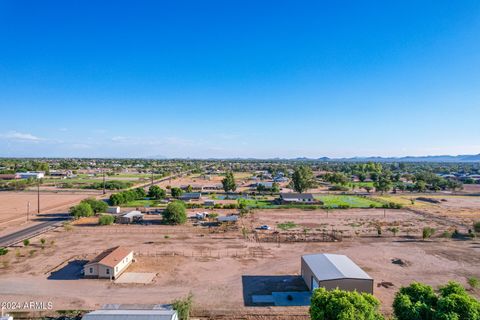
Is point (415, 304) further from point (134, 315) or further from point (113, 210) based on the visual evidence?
point (113, 210)

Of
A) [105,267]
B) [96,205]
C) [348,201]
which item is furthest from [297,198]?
[105,267]

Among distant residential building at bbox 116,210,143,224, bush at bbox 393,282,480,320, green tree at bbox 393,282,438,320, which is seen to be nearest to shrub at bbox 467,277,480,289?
bush at bbox 393,282,480,320

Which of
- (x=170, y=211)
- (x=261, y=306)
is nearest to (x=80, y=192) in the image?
(x=170, y=211)

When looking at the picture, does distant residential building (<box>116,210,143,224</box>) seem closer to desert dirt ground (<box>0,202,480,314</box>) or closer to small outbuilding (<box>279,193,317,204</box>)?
desert dirt ground (<box>0,202,480,314</box>)

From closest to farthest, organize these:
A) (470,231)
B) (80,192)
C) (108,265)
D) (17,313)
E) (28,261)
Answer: (17,313) → (108,265) → (28,261) → (470,231) → (80,192)

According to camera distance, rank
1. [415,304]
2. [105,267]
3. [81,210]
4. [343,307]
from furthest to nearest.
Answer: [81,210] < [105,267] < [415,304] < [343,307]

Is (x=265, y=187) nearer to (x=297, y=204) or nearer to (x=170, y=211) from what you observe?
(x=297, y=204)

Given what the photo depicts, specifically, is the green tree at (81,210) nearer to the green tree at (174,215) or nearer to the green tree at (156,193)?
the green tree at (174,215)
